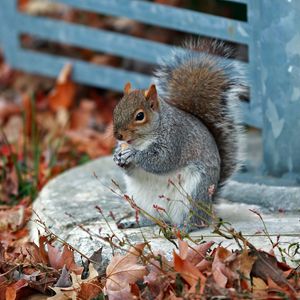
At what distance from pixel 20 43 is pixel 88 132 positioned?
3.70 feet

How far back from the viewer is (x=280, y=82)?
421 centimetres

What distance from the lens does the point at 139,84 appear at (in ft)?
19.9

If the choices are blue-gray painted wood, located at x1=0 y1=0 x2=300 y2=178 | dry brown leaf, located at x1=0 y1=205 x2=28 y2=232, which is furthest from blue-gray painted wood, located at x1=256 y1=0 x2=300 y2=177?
dry brown leaf, located at x1=0 y1=205 x2=28 y2=232

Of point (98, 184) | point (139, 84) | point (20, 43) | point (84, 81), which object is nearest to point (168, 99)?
point (98, 184)

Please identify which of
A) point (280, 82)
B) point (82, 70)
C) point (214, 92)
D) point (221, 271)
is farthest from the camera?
point (82, 70)

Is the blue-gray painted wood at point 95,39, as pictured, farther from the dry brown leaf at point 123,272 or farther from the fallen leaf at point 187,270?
the fallen leaf at point 187,270

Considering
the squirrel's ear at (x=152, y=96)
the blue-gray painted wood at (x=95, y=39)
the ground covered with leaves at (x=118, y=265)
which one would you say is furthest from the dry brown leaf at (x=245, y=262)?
the blue-gray painted wood at (x=95, y=39)

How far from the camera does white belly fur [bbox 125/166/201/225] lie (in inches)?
148

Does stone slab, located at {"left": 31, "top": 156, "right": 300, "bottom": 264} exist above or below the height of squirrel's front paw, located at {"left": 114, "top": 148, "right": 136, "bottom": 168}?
below

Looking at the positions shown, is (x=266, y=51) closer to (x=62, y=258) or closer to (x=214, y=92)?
(x=214, y=92)

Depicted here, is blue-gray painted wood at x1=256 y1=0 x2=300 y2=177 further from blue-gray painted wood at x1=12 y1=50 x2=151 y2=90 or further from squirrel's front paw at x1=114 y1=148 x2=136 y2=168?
blue-gray painted wood at x1=12 y1=50 x2=151 y2=90

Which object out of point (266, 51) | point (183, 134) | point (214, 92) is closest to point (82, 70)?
point (266, 51)

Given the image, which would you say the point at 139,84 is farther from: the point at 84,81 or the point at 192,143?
the point at 192,143

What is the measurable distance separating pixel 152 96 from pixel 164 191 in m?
0.41
